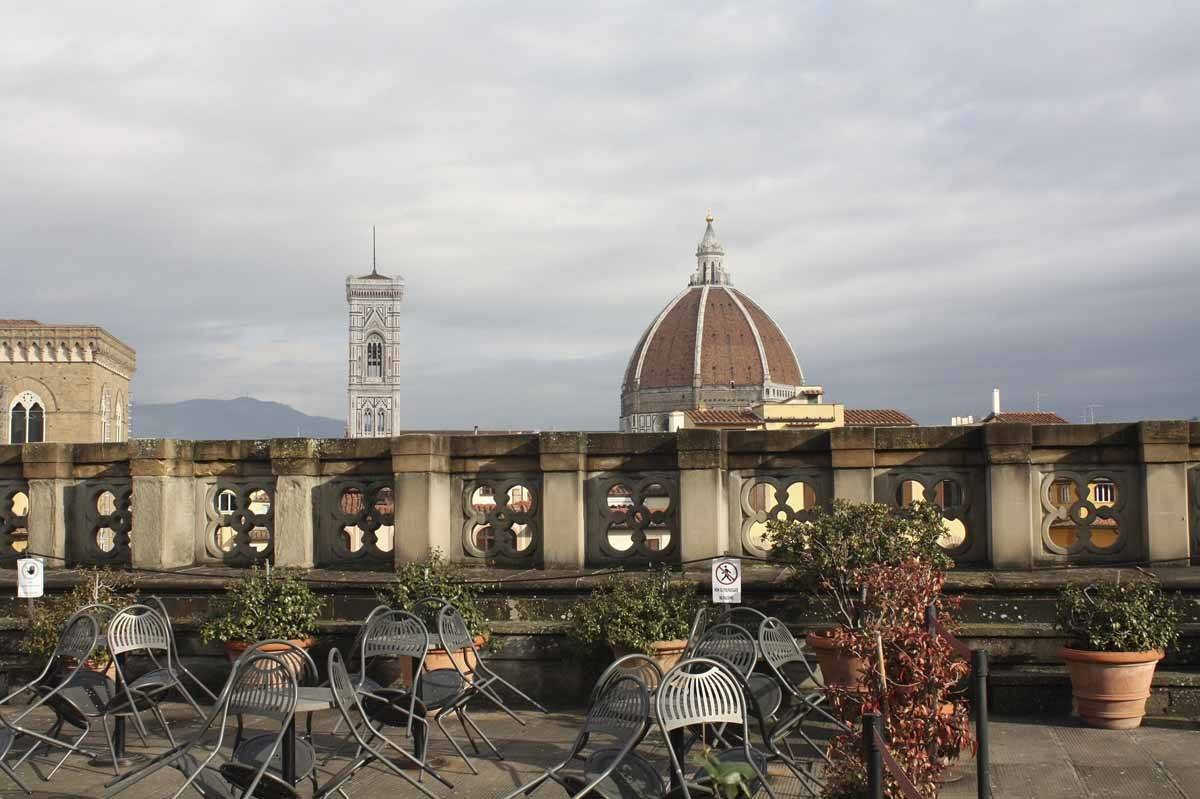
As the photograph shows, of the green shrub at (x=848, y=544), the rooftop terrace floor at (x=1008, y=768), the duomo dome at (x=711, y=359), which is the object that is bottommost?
the rooftop terrace floor at (x=1008, y=768)

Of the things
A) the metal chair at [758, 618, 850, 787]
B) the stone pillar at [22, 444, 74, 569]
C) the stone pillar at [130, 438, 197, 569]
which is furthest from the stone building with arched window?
the metal chair at [758, 618, 850, 787]

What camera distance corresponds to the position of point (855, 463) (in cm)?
1036

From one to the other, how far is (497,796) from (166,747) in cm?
265

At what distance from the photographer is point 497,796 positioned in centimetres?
738

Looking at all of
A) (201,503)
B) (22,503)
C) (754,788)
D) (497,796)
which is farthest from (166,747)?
(22,503)

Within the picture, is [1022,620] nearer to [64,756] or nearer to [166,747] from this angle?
[166,747]

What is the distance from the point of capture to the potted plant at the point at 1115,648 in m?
8.58

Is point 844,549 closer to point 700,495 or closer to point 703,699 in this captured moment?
point 700,495

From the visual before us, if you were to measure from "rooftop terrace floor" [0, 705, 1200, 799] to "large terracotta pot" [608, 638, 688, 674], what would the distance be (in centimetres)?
66

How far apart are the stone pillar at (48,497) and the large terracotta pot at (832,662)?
279 inches

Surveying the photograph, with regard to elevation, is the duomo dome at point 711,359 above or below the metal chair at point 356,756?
above

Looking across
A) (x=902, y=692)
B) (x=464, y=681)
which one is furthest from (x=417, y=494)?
(x=902, y=692)

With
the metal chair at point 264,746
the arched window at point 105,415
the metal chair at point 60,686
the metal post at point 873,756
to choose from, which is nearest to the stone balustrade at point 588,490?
the metal chair at point 60,686

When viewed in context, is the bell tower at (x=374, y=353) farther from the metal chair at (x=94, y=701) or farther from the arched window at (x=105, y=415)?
the metal chair at (x=94, y=701)
